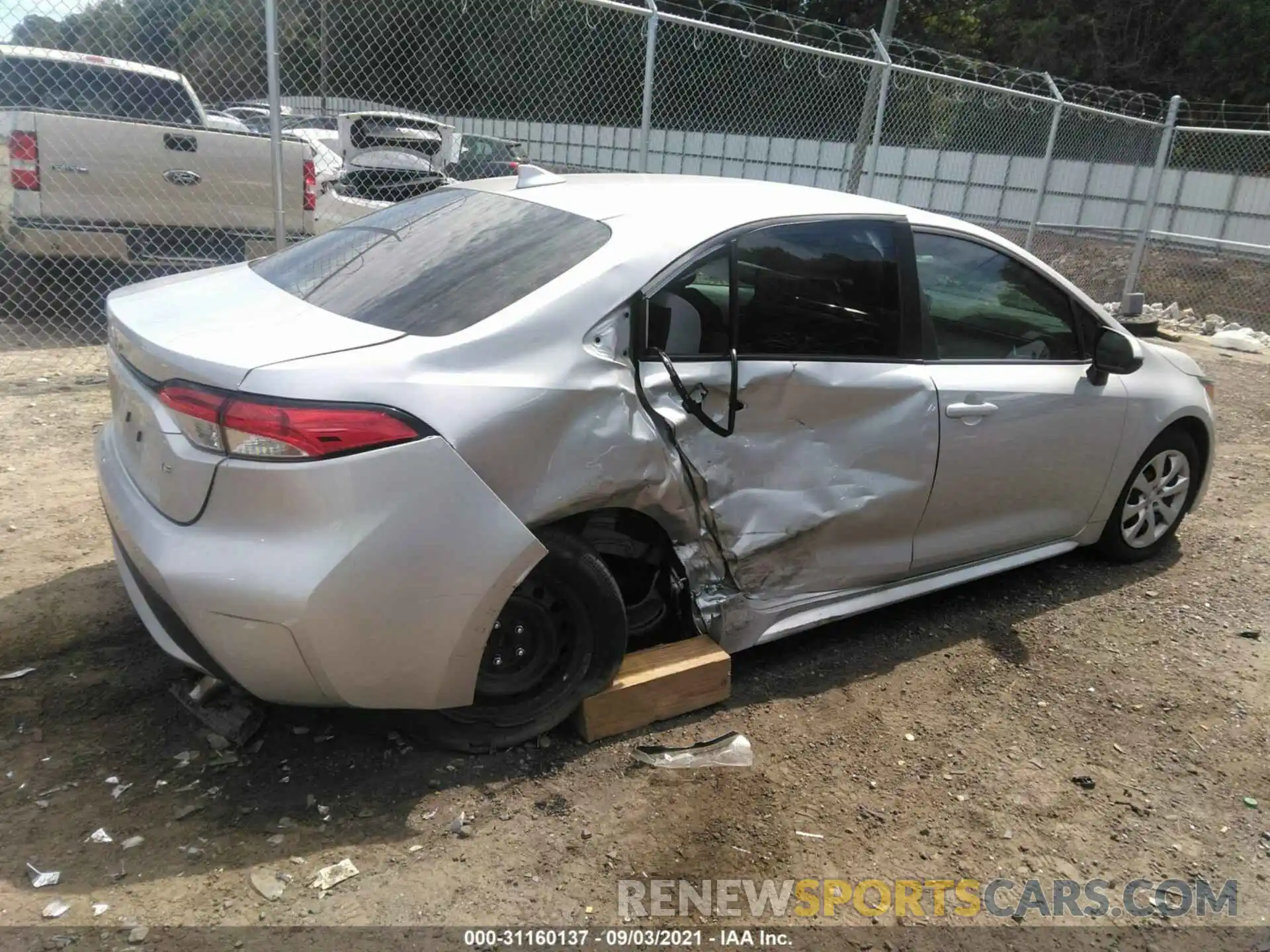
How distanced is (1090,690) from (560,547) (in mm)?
2194

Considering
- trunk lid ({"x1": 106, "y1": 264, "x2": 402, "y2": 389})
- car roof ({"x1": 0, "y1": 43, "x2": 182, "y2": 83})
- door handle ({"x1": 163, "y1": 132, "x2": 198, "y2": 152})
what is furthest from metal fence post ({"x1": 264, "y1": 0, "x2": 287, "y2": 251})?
car roof ({"x1": 0, "y1": 43, "x2": 182, "y2": 83})

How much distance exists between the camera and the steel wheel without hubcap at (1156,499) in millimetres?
4547

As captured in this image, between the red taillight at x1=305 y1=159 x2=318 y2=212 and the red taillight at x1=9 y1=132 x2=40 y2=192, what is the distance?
179cm

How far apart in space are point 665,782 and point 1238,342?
12505 millimetres

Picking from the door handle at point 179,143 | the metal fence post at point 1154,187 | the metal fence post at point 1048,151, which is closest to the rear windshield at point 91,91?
the door handle at point 179,143

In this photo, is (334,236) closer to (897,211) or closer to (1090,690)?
(897,211)

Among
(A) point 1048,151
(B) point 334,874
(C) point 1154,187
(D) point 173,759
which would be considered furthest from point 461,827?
(C) point 1154,187

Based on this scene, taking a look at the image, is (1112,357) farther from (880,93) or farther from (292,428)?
(880,93)

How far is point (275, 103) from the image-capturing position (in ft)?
18.7

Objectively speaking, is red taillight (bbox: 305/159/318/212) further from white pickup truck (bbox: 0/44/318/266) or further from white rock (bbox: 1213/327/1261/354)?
white rock (bbox: 1213/327/1261/354)

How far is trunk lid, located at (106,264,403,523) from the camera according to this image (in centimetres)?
244

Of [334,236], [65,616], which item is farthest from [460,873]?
[334,236]

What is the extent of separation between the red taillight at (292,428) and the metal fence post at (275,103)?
324 centimetres

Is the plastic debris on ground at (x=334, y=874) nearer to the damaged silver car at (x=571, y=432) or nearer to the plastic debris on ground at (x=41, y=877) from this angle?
the damaged silver car at (x=571, y=432)
